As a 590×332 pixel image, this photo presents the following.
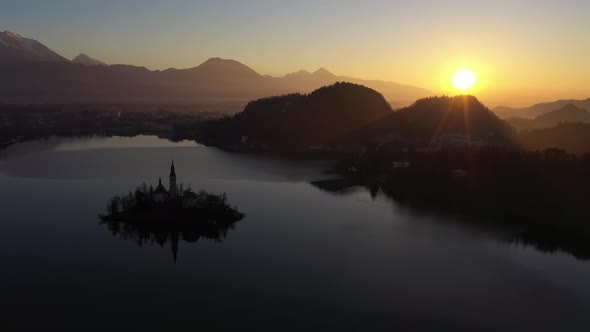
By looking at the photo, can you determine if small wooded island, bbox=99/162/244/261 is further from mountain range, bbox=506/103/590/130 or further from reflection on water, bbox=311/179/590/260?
mountain range, bbox=506/103/590/130

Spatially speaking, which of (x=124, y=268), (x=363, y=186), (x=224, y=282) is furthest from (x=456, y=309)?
(x=363, y=186)

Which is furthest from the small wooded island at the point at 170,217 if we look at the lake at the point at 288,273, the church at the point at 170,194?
the lake at the point at 288,273

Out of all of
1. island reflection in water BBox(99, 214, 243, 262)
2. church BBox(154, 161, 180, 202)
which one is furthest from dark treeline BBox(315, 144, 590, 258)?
church BBox(154, 161, 180, 202)

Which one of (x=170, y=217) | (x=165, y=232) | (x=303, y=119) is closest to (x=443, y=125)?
(x=303, y=119)

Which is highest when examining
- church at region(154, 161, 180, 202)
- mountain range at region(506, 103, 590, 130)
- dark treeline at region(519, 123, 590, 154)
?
mountain range at region(506, 103, 590, 130)

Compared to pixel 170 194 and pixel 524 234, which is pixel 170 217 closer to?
pixel 170 194

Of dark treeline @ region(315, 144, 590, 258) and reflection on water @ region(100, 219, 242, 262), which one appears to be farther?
dark treeline @ region(315, 144, 590, 258)

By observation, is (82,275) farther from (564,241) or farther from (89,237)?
(564,241)
